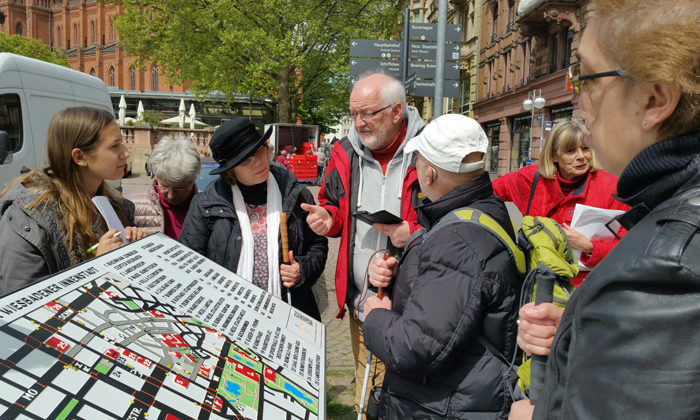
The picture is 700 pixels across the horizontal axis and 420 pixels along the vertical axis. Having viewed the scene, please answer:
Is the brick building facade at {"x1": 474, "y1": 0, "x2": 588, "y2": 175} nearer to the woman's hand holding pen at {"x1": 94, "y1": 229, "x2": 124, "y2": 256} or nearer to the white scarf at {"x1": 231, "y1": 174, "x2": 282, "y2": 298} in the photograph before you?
the white scarf at {"x1": 231, "y1": 174, "x2": 282, "y2": 298}

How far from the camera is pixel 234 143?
2.61 metres

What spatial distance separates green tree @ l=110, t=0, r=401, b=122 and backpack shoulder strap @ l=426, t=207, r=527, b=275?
19.6m

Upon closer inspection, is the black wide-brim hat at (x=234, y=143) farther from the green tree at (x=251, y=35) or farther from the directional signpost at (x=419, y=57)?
the green tree at (x=251, y=35)

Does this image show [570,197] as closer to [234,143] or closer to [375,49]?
[234,143]

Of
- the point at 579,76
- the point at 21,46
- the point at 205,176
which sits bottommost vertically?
the point at 205,176

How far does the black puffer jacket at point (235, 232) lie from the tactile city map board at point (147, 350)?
80cm

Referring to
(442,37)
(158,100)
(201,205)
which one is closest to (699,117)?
(201,205)

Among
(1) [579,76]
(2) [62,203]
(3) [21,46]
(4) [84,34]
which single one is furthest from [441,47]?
(4) [84,34]

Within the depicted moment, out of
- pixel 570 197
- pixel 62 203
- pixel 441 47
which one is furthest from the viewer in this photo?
pixel 441 47

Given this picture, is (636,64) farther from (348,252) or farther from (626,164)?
(348,252)

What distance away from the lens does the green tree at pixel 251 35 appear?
66.5ft

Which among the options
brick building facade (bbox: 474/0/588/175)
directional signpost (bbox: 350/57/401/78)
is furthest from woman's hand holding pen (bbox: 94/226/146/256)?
brick building facade (bbox: 474/0/588/175)

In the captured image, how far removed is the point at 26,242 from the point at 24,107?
263 inches

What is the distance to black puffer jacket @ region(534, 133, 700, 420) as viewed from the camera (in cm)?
76
